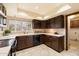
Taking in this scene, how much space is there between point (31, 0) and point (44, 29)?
23.4 inches

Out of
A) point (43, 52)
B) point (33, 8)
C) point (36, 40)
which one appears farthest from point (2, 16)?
point (43, 52)

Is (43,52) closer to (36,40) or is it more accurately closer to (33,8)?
(36,40)

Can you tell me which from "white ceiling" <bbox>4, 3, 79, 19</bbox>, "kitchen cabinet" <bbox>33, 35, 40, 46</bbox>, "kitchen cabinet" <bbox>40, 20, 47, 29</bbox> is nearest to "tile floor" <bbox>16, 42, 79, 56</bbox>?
"kitchen cabinet" <bbox>33, 35, 40, 46</bbox>

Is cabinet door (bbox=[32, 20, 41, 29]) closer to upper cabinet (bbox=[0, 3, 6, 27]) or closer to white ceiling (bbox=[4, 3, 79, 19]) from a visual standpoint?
white ceiling (bbox=[4, 3, 79, 19])

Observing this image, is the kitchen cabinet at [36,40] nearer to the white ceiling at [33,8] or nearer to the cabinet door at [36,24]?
the cabinet door at [36,24]

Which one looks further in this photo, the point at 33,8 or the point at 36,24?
the point at 36,24

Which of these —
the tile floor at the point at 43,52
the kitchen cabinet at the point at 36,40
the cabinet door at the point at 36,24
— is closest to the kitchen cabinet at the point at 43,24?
the cabinet door at the point at 36,24

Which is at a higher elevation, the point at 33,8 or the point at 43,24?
the point at 33,8

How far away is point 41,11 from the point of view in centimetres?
125

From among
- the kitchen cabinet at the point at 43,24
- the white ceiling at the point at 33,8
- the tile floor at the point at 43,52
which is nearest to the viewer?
the white ceiling at the point at 33,8

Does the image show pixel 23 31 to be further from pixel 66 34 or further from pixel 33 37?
pixel 66 34

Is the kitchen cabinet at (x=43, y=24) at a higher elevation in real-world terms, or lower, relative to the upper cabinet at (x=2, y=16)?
lower

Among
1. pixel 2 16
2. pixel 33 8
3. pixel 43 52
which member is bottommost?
pixel 43 52

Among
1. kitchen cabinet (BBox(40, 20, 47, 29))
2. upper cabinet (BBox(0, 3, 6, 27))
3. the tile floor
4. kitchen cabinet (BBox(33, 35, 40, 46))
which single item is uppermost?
upper cabinet (BBox(0, 3, 6, 27))
